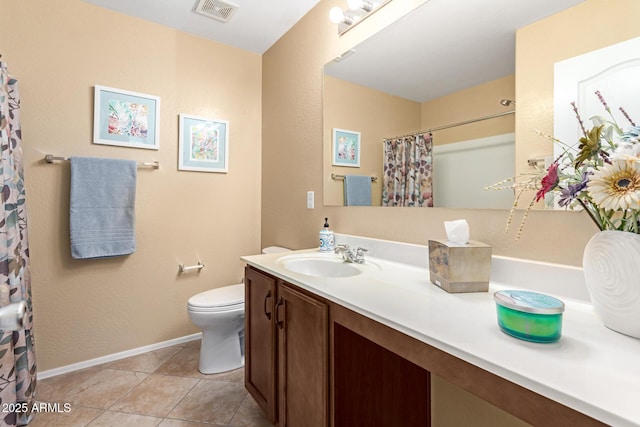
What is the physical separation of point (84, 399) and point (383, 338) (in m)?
1.82

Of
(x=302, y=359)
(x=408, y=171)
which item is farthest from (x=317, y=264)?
(x=408, y=171)

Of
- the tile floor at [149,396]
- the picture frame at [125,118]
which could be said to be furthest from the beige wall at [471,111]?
the picture frame at [125,118]

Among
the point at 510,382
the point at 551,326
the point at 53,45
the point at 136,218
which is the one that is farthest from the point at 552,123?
the point at 53,45

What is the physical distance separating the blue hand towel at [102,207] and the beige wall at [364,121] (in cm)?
135

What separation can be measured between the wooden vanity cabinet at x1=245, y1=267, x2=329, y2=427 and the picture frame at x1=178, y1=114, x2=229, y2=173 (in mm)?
1227

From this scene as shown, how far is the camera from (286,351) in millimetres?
1166

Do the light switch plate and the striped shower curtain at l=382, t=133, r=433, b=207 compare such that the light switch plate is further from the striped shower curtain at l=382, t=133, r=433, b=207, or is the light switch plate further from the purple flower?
the purple flower

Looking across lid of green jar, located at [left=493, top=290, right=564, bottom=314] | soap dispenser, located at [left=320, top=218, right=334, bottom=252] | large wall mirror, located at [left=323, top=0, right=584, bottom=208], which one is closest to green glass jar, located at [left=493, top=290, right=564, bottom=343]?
lid of green jar, located at [left=493, top=290, right=564, bottom=314]

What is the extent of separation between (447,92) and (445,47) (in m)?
0.20

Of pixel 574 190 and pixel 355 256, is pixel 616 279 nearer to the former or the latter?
pixel 574 190

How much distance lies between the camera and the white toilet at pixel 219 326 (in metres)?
1.75

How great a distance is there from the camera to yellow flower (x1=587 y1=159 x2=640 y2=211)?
1.89 ft

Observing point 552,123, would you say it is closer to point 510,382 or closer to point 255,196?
point 510,382

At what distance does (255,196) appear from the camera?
2.60 meters
